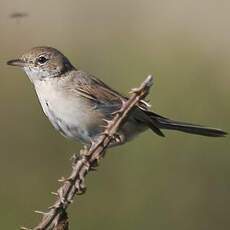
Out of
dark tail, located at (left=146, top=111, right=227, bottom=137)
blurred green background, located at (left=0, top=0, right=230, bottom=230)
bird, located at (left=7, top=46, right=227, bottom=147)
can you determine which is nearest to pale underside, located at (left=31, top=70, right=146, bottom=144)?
bird, located at (left=7, top=46, right=227, bottom=147)

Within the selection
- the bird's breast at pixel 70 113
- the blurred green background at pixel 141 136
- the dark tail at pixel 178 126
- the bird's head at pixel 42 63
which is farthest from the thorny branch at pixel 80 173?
the blurred green background at pixel 141 136

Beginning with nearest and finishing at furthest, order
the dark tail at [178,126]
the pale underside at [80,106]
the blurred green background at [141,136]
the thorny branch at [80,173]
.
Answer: the thorny branch at [80,173]
the pale underside at [80,106]
the dark tail at [178,126]
the blurred green background at [141,136]

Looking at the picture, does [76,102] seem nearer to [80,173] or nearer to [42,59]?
[42,59]

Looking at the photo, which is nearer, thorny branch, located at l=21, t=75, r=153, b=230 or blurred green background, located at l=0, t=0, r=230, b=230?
thorny branch, located at l=21, t=75, r=153, b=230

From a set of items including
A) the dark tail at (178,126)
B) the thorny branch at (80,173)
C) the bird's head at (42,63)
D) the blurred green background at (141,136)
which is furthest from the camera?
the blurred green background at (141,136)

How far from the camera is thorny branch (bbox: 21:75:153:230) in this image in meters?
2.12

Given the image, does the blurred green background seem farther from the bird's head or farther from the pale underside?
the pale underside

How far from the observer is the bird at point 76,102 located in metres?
3.82

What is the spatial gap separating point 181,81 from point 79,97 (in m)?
3.37

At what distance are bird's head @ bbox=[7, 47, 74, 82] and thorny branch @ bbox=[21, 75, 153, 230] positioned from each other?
193 cm

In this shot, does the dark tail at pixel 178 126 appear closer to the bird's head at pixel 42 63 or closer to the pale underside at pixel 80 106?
the pale underside at pixel 80 106

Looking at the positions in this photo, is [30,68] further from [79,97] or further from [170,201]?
[170,201]

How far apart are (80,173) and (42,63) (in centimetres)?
210

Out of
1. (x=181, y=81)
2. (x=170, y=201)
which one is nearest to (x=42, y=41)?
(x=181, y=81)
